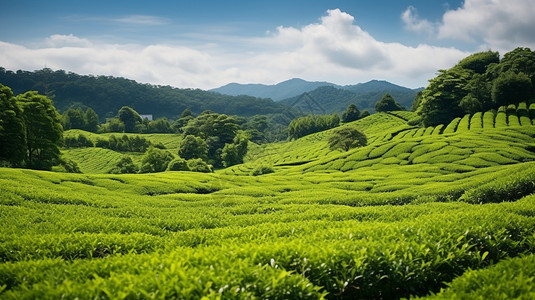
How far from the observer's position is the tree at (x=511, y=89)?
59.6 meters

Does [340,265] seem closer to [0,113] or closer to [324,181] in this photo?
[324,181]

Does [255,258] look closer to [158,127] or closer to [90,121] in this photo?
[90,121]

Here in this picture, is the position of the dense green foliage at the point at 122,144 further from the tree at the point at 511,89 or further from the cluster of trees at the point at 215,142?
the tree at the point at 511,89

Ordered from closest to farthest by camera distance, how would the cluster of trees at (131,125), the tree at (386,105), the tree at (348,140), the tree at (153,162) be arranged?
the tree at (348,140), the tree at (153,162), the tree at (386,105), the cluster of trees at (131,125)

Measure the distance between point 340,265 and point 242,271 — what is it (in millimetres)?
1968

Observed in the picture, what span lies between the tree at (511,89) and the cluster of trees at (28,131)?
262ft

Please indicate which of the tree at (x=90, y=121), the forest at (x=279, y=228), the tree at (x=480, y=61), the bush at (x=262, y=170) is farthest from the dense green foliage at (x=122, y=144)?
the tree at (x=480, y=61)

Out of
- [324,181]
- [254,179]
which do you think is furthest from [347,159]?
[254,179]

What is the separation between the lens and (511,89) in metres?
59.9

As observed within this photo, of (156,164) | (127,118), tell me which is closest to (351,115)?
(156,164)

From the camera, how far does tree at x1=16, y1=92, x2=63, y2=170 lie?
44575mm

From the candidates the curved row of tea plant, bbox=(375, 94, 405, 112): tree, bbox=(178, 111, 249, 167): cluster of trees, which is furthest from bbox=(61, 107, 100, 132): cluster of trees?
the curved row of tea plant

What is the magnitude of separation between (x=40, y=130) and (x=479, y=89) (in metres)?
→ 82.5

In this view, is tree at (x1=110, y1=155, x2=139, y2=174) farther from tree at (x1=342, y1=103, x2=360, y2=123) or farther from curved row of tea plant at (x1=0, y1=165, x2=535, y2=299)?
tree at (x1=342, y1=103, x2=360, y2=123)
